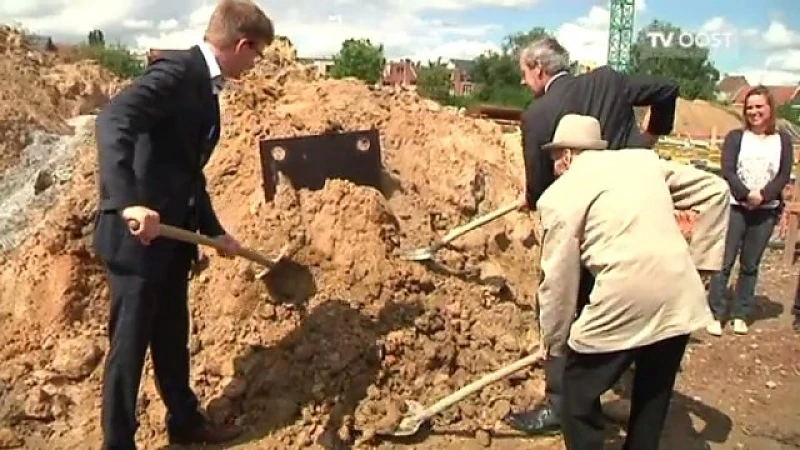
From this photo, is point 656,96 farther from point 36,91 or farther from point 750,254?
point 36,91

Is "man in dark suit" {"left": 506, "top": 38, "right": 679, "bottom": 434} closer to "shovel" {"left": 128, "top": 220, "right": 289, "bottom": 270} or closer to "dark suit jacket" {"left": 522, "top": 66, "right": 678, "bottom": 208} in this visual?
"dark suit jacket" {"left": 522, "top": 66, "right": 678, "bottom": 208}

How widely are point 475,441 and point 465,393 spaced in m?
0.31

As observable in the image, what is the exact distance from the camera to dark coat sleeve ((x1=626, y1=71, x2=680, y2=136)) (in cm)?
423

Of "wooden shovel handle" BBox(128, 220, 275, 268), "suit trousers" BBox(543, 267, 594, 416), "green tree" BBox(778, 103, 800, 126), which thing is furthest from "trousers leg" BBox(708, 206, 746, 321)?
"green tree" BBox(778, 103, 800, 126)

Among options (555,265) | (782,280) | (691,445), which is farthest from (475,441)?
(782,280)

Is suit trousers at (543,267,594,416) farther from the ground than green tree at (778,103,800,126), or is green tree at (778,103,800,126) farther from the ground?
suit trousers at (543,267,594,416)

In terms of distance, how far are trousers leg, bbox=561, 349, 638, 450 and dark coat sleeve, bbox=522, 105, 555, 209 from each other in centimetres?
103

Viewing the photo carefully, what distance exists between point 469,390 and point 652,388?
1033mm

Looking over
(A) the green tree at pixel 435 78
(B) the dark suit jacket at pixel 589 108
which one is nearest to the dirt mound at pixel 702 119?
(A) the green tree at pixel 435 78

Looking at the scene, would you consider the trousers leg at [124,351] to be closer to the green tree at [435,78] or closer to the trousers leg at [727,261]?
the trousers leg at [727,261]

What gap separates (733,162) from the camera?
6258 millimetres

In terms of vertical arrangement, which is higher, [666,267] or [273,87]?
[273,87]

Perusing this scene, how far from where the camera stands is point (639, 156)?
3.17 metres

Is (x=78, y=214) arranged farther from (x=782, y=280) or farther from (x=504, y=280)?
(x=782, y=280)
